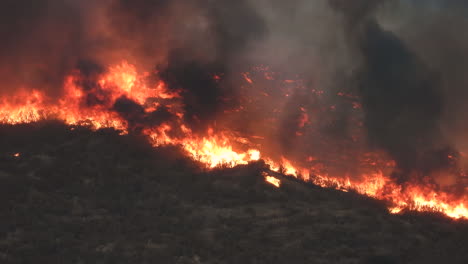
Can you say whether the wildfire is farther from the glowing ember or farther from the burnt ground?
the glowing ember

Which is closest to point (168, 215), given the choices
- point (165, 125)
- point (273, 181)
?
point (273, 181)

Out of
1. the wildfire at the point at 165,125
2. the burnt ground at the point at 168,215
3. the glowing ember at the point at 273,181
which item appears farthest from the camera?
the wildfire at the point at 165,125

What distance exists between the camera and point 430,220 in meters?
24.9

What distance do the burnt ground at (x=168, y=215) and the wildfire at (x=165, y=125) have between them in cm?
142

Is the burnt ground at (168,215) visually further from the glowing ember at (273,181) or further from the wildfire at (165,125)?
the wildfire at (165,125)

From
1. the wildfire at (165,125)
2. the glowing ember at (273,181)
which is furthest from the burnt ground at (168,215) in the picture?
the wildfire at (165,125)

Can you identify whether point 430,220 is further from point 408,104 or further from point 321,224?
point 408,104

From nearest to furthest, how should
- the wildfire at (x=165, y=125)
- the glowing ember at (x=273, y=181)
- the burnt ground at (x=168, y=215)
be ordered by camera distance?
the burnt ground at (x=168, y=215) → the glowing ember at (x=273, y=181) → the wildfire at (x=165, y=125)

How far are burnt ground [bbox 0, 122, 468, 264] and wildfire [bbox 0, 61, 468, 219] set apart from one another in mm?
1420

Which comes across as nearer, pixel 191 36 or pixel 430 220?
pixel 430 220

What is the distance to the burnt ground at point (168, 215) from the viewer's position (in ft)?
63.1

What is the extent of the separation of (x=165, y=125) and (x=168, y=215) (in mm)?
10232

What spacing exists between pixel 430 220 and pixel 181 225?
1363 cm

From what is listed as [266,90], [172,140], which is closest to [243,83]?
[266,90]
